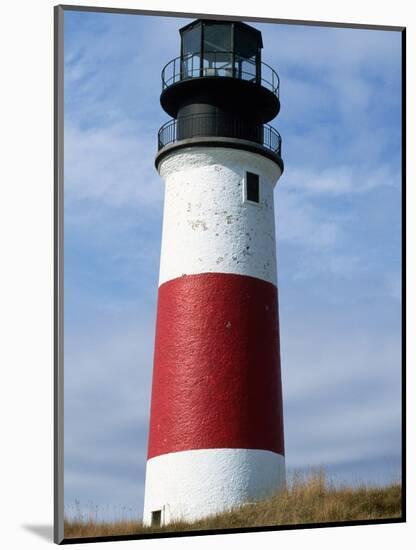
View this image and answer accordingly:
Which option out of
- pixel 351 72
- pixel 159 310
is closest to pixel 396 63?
pixel 351 72

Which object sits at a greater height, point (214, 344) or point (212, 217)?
point (212, 217)

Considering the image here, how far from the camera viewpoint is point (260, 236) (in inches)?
432

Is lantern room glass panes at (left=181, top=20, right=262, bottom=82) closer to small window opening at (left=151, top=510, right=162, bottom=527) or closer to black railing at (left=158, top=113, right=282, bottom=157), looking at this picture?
black railing at (left=158, top=113, right=282, bottom=157)

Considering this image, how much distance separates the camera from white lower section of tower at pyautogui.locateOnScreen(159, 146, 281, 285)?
35.3 feet

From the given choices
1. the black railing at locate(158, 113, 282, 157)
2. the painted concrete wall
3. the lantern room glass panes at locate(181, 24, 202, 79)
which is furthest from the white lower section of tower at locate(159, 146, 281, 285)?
the lantern room glass panes at locate(181, 24, 202, 79)

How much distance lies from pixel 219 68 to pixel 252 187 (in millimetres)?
1096

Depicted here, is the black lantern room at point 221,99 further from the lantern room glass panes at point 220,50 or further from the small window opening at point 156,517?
the small window opening at point 156,517

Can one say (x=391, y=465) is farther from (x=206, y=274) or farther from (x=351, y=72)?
(x=351, y=72)

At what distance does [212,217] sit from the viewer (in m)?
10.8

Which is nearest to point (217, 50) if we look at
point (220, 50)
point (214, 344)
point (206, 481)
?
point (220, 50)

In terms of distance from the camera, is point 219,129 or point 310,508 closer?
point 310,508

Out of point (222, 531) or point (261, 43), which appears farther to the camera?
point (261, 43)

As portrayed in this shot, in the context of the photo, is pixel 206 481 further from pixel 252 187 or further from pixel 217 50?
pixel 217 50

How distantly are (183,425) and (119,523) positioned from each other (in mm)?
1247
